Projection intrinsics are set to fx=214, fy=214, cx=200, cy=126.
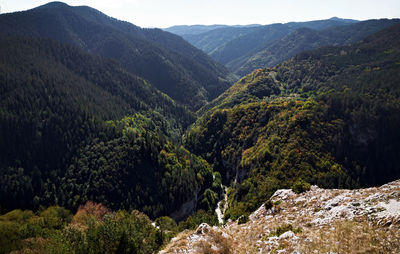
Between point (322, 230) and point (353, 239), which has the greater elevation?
point (353, 239)

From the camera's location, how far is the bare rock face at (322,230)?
2330 centimetres

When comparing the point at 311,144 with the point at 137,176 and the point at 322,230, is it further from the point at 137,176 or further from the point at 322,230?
the point at 322,230

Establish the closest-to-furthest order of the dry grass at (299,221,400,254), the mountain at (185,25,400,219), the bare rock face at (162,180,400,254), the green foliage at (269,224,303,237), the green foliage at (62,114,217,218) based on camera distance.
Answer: the dry grass at (299,221,400,254)
the bare rock face at (162,180,400,254)
the green foliage at (269,224,303,237)
the mountain at (185,25,400,219)
the green foliage at (62,114,217,218)

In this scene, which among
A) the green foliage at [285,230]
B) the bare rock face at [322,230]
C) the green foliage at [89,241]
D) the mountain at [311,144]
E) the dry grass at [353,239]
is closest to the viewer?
the dry grass at [353,239]

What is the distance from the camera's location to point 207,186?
478 ft

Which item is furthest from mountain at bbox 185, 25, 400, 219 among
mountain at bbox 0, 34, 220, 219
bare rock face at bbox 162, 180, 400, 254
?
bare rock face at bbox 162, 180, 400, 254

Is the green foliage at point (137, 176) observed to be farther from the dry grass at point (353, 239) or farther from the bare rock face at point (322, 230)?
the dry grass at point (353, 239)

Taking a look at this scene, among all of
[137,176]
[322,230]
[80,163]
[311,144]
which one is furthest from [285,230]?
[80,163]

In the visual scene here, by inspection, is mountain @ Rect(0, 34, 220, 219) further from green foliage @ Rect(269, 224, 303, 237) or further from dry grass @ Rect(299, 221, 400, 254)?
dry grass @ Rect(299, 221, 400, 254)

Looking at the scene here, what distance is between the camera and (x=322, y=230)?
28.4 meters

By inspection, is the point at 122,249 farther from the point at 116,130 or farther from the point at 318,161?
the point at 116,130

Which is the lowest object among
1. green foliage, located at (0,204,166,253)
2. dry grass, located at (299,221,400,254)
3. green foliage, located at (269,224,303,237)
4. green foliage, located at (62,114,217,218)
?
green foliage, located at (62,114,217,218)

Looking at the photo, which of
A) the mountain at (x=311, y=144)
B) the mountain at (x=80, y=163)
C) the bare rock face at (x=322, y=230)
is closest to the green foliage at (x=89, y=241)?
the bare rock face at (x=322, y=230)

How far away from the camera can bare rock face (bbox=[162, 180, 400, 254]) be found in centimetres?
2330
